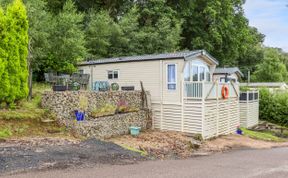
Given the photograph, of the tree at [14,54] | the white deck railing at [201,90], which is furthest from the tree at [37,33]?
the white deck railing at [201,90]

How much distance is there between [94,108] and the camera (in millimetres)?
13422

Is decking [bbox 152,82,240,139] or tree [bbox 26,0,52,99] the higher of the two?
tree [bbox 26,0,52,99]

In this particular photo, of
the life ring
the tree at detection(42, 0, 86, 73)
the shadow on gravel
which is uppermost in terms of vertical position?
the tree at detection(42, 0, 86, 73)

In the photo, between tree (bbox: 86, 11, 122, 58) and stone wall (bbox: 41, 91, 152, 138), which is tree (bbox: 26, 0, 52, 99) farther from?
stone wall (bbox: 41, 91, 152, 138)

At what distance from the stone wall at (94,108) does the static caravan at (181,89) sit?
1218mm

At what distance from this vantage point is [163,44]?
2641 centimetres

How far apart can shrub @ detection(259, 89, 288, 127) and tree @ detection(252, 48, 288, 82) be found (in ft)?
73.4

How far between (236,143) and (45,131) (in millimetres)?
9464

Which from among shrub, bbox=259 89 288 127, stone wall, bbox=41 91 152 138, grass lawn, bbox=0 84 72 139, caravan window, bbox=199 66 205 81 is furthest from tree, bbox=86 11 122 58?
shrub, bbox=259 89 288 127

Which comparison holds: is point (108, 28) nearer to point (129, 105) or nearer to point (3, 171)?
point (129, 105)

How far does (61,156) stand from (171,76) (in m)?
8.72

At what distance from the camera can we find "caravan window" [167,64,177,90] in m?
16.2

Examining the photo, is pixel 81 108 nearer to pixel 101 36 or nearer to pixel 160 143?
pixel 160 143

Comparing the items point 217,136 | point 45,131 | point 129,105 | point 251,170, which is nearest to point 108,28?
point 129,105
